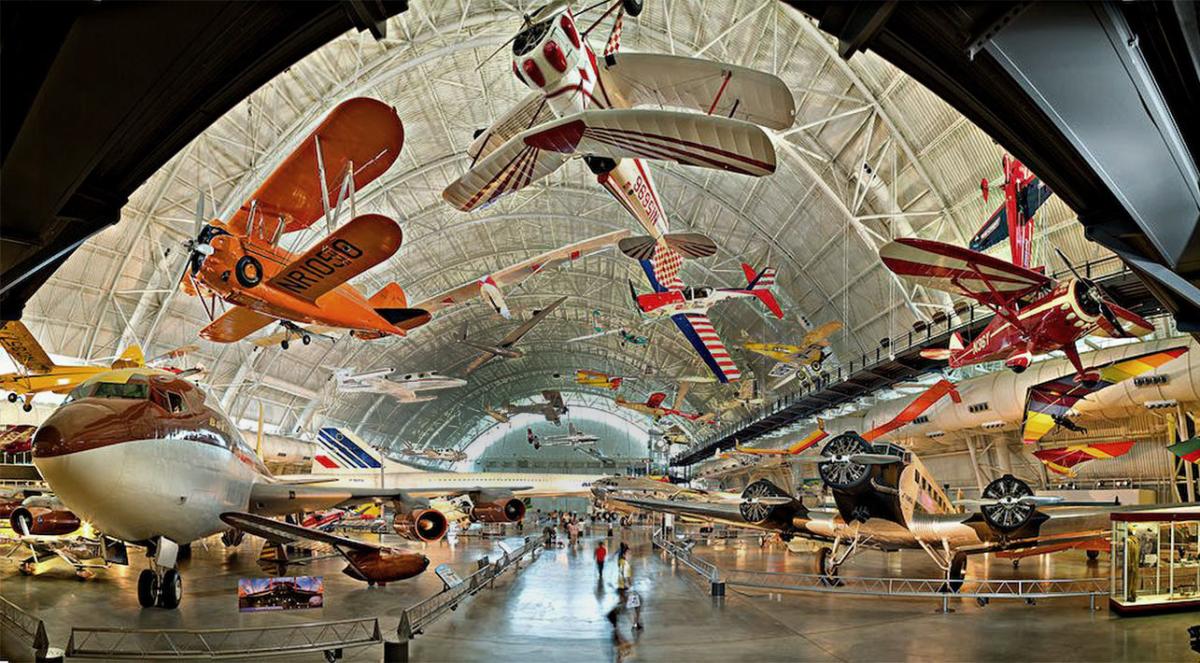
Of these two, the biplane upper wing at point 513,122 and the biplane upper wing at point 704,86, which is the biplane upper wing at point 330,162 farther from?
the biplane upper wing at point 704,86

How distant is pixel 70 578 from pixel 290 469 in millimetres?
30945

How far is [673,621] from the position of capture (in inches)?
497

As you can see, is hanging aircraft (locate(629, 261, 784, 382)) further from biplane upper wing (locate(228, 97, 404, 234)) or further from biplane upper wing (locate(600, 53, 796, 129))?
biplane upper wing (locate(228, 97, 404, 234))

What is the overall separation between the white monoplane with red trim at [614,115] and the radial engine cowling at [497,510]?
9985 millimetres

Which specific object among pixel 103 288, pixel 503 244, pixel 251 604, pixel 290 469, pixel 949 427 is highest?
pixel 503 244

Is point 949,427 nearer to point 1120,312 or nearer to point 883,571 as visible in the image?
point 883,571

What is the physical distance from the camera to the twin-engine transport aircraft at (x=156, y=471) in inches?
422

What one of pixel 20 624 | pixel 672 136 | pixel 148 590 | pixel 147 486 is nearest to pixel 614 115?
pixel 672 136

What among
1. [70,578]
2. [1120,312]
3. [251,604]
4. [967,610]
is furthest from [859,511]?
[70,578]

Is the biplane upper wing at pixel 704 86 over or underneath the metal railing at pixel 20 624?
over

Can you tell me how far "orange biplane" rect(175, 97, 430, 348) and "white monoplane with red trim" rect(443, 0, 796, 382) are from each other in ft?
5.48

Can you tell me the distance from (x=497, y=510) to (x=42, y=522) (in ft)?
36.6

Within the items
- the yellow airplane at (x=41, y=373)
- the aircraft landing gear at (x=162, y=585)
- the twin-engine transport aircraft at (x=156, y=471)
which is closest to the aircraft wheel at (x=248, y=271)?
the twin-engine transport aircraft at (x=156, y=471)

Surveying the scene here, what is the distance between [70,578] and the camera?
17.2m
